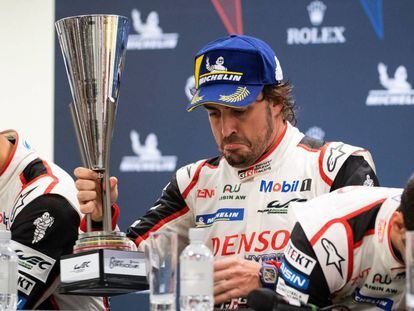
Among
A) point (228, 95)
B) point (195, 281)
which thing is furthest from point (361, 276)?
point (228, 95)

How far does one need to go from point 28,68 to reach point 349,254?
2.46 meters

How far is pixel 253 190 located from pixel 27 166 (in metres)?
0.63

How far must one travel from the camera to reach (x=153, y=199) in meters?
3.92

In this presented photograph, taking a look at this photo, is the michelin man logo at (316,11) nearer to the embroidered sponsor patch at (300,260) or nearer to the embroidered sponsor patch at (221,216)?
the embroidered sponsor patch at (221,216)

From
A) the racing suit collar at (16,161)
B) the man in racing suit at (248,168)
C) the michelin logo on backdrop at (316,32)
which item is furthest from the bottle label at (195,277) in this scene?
the michelin logo on backdrop at (316,32)

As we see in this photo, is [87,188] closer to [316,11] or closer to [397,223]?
[397,223]

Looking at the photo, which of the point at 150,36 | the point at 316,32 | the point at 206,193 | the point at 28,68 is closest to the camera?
the point at 206,193

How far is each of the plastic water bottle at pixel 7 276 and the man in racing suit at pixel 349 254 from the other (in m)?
0.57

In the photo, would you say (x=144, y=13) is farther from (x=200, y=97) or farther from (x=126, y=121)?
(x=200, y=97)

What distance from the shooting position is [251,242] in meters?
2.54

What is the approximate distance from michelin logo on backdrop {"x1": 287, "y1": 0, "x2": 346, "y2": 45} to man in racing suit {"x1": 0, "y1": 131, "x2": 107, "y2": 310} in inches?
56.5

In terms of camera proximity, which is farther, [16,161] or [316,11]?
[316,11]

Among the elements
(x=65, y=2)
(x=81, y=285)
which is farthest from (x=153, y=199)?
(x=81, y=285)

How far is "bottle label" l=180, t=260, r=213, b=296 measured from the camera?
189cm
